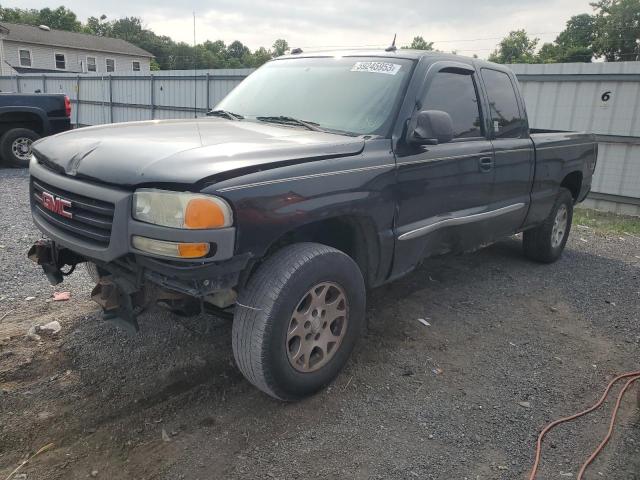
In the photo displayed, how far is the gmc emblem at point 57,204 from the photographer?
2.73m

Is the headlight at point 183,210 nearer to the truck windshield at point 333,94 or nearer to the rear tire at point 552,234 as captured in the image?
the truck windshield at point 333,94

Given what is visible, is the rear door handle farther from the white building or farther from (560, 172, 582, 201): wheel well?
the white building

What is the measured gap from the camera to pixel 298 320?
278cm

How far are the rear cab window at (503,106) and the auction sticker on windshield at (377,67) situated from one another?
1.11 meters

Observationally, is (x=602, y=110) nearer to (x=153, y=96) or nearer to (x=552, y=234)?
(x=552, y=234)

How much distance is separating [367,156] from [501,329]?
6.31 ft

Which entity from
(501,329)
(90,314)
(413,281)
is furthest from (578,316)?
(90,314)

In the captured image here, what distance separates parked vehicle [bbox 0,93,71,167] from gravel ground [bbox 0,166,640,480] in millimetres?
6833

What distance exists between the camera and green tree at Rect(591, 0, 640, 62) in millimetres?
55469

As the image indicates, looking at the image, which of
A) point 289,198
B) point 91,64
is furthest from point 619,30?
point 289,198

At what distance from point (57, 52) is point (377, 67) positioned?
4716 cm

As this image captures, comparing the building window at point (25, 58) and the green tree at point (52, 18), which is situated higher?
the green tree at point (52, 18)

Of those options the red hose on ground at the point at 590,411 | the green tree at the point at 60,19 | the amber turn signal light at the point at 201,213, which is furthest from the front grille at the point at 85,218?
the green tree at the point at 60,19

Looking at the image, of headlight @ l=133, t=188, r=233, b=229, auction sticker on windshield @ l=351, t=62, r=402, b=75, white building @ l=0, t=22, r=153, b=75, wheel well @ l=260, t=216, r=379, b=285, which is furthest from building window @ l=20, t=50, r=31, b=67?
headlight @ l=133, t=188, r=233, b=229
